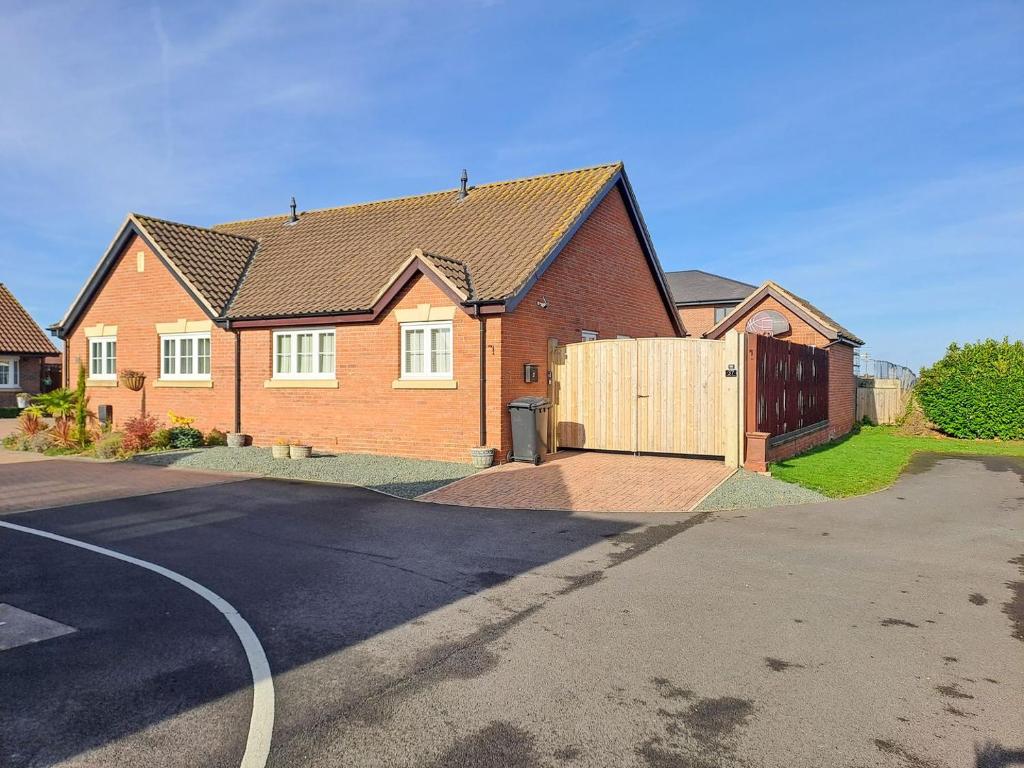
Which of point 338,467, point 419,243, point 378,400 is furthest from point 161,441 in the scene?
point 419,243

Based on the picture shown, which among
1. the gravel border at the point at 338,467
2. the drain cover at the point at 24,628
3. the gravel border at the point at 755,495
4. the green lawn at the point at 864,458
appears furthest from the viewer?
the green lawn at the point at 864,458

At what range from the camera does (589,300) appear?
56.5 ft

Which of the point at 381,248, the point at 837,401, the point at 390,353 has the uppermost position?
the point at 381,248

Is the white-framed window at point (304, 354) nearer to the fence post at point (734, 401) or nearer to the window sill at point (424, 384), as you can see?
the window sill at point (424, 384)

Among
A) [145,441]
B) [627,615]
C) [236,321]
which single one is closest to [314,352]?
[236,321]

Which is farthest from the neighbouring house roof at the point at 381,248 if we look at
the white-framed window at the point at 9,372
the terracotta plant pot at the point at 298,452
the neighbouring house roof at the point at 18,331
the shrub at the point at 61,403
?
the white-framed window at the point at 9,372

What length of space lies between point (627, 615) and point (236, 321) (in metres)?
14.6

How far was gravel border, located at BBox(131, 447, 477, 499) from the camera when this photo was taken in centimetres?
1211

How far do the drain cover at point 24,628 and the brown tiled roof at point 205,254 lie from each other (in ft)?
43.7

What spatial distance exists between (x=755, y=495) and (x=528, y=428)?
465 centimetres

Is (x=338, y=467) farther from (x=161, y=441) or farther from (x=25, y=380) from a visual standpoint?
(x=25, y=380)

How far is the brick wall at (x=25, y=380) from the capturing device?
33.1 meters

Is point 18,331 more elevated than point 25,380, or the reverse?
point 18,331

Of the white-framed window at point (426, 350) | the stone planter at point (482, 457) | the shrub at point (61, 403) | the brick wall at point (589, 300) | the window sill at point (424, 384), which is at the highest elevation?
the brick wall at point (589, 300)
